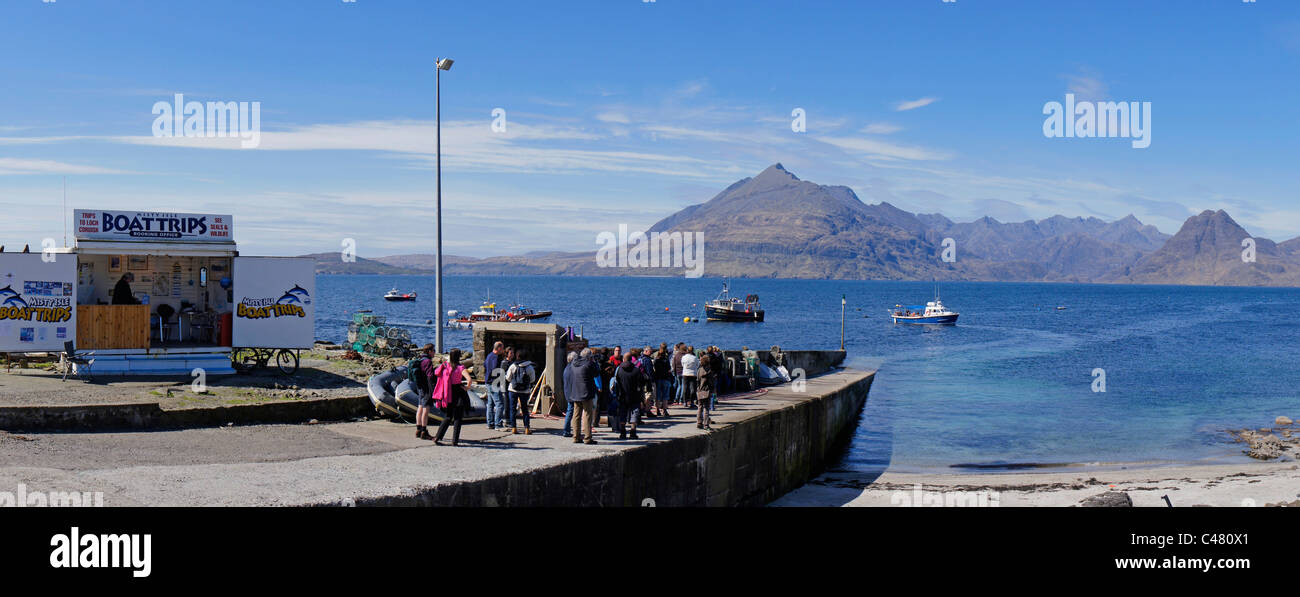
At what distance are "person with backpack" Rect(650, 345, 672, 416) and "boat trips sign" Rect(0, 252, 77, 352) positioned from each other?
1252cm

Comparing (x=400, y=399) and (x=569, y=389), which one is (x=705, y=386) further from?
(x=400, y=399)

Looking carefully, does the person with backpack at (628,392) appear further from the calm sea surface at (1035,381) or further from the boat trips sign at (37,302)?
the calm sea surface at (1035,381)

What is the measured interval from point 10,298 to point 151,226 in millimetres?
3143

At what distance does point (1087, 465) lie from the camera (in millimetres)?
29641

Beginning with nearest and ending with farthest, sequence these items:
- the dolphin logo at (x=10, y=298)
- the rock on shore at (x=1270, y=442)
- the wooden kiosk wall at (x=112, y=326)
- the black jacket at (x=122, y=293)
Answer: the dolphin logo at (x=10, y=298)
the wooden kiosk wall at (x=112, y=326)
the black jacket at (x=122, y=293)
the rock on shore at (x=1270, y=442)

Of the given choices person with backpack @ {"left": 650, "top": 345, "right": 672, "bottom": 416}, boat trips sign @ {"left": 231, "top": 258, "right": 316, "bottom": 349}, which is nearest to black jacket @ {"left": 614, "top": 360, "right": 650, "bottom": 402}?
person with backpack @ {"left": 650, "top": 345, "right": 672, "bottom": 416}

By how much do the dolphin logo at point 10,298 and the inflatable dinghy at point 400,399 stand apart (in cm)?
820

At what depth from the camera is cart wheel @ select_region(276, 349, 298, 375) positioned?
872 inches

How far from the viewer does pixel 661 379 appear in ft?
64.1

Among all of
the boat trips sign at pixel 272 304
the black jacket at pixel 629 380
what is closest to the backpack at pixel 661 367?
the black jacket at pixel 629 380

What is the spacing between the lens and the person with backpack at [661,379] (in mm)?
19281

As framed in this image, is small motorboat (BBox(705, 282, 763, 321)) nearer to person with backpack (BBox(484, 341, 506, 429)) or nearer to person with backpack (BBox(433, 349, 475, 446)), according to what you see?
person with backpack (BBox(484, 341, 506, 429))
